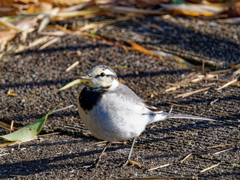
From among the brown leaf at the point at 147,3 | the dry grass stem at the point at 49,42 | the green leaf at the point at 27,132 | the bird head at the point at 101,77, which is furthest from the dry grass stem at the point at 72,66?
the brown leaf at the point at 147,3

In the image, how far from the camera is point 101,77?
357 cm

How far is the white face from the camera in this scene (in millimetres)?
3553

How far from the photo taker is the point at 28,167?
3.34 m

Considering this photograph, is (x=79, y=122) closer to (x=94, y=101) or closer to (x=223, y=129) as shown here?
(x=94, y=101)

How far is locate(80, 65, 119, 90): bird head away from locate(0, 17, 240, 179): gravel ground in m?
0.74

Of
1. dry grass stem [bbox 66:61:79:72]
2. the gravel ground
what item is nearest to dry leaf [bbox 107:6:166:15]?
the gravel ground

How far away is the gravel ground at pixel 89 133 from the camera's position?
3.28 meters

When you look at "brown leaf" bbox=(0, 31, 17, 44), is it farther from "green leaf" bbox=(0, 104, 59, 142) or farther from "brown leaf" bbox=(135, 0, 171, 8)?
"brown leaf" bbox=(135, 0, 171, 8)

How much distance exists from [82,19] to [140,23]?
1.14 m

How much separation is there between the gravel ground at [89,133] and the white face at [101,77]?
74cm

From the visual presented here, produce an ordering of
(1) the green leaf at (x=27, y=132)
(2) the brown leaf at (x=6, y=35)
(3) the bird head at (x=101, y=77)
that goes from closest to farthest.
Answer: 1. (3) the bird head at (x=101, y=77)
2. (1) the green leaf at (x=27, y=132)
3. (2) the brown leaf at (x=6, y=35)

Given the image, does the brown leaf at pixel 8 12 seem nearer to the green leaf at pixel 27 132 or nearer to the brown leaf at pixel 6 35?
the brown leaf at pixel 6 35

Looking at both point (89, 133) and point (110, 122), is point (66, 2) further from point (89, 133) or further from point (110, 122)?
point (110, 122)

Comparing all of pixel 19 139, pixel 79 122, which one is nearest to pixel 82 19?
pixel 79 122
